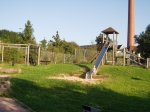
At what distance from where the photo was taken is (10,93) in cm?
1530

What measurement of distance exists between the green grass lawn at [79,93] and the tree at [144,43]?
20150 millimetres

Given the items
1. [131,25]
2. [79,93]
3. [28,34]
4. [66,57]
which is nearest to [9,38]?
[28,34]

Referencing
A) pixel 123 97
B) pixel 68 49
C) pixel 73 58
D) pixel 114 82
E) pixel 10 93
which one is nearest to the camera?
pixel 10 93

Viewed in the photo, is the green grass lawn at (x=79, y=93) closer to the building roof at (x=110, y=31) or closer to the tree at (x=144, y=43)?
the building roof at (x=110, y=31)

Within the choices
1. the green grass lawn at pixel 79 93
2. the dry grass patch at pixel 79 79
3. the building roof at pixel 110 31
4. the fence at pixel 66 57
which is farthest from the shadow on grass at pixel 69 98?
the fence at pixel 66 57

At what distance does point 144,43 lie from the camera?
44.5 meters

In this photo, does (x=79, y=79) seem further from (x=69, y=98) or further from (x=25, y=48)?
(x=25, y=48)

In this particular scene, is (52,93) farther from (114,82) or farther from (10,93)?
(114,82)

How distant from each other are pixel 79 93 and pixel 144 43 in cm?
2908

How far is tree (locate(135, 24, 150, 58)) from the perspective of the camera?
142ft

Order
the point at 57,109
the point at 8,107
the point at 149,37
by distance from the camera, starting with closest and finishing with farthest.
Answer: the point at 8,107, the point at 57,109, the point at 149,37

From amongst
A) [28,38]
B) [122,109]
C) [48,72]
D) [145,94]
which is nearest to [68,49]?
[28,38]

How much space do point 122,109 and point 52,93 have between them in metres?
3.67

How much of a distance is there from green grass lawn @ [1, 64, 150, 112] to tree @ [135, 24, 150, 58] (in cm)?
2015
